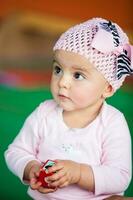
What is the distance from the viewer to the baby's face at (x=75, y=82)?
104 centimetres

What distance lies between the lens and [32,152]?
1.11 metres

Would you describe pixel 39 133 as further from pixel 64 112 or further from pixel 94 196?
pixel 94 196

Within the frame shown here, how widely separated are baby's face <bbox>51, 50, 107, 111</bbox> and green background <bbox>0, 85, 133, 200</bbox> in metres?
0.29

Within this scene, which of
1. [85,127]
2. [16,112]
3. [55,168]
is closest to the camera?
[55,168]

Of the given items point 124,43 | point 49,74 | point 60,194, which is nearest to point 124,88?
point 49,74

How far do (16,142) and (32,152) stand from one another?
5 centimetres

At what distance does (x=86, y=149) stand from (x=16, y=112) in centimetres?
45

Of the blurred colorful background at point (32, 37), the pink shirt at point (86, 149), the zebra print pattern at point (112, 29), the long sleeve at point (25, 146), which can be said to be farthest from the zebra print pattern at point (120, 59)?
the blurred colorful background at point (32, 37)

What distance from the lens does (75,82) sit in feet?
3.46

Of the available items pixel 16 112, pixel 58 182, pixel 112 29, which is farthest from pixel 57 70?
pixel 16 112

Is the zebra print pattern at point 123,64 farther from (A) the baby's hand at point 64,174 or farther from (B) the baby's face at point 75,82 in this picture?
(A) the baby's hand at point 64,174

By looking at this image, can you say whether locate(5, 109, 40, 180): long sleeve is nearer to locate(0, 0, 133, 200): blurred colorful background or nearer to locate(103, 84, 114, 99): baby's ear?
locate(103, 84, 114, 99): baby's ear

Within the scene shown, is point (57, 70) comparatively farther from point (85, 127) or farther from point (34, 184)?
point (34, 184)

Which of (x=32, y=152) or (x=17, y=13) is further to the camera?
(x=17, y=13)
